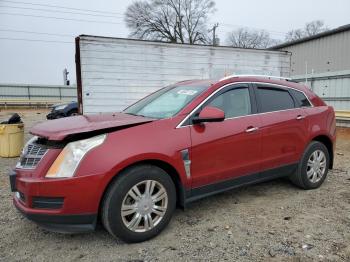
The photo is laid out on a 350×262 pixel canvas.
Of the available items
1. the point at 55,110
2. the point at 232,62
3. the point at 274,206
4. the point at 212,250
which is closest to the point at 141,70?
the point at 232,62

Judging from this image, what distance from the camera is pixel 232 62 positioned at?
32.6ft

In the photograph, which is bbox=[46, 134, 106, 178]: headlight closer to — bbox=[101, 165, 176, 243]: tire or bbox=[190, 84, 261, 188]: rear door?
bbox=[101, 165, 176, 243]: tire

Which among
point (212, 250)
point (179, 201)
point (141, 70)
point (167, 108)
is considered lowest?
point (212, 250)

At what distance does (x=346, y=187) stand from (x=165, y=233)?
3.12m

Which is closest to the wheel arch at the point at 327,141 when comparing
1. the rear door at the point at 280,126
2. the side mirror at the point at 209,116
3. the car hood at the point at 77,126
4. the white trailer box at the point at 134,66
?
the rear door at the point at 280,126

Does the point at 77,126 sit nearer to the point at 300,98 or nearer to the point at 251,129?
the point at 251,129

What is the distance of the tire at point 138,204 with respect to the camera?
10.1 feet

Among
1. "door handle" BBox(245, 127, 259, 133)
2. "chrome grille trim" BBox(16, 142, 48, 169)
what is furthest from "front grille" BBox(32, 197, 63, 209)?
"door handle" BBox(245, 127, 259, 133)

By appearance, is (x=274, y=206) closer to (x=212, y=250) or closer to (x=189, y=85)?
(x=212, y=250)

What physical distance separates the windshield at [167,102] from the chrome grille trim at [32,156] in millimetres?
1272

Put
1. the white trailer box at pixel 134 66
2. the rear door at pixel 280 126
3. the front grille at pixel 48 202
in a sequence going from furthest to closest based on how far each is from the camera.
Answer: the white trailer box at pixel 134 66 < the rear door at pixel 280 126 < the front grille at pixel 48 202

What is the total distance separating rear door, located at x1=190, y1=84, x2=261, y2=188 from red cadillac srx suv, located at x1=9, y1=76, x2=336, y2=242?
0.01 metres

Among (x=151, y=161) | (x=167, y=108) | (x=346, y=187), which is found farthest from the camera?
(x=346, y=187)

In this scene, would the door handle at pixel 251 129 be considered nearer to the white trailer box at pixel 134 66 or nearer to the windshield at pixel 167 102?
the windshield at pixel 167 102
